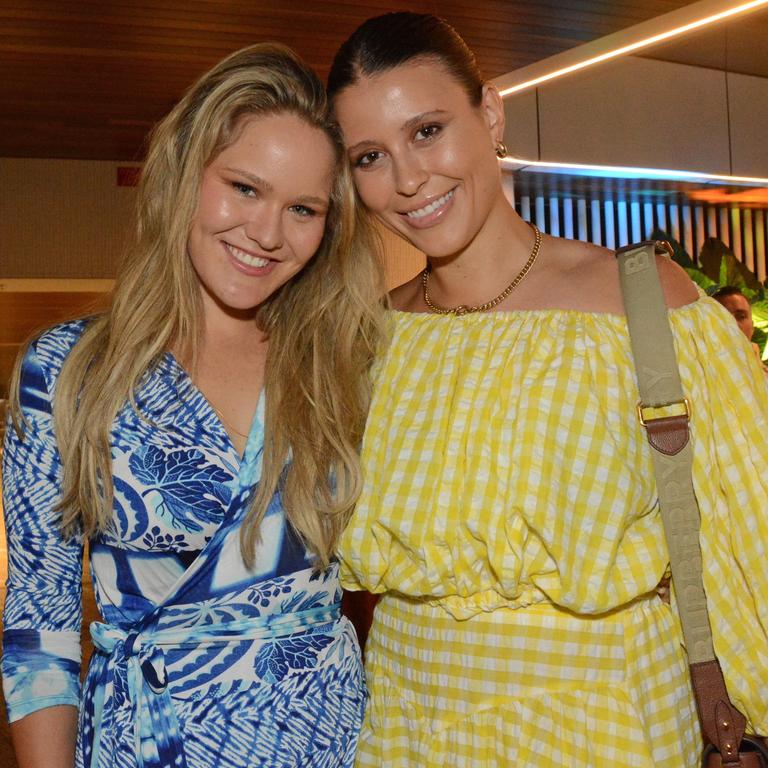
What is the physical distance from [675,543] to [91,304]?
1.16m

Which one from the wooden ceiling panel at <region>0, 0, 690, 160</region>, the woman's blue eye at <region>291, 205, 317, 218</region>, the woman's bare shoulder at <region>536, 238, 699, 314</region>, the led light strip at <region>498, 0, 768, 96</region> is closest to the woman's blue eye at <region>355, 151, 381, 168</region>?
the woman's blue eye at <region>291, 205, 317, 218</region>

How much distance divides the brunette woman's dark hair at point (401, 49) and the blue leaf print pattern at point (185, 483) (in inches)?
29.6

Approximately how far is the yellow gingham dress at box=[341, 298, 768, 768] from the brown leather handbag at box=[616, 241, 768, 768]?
0.09 feet

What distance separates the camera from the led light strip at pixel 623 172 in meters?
8.36

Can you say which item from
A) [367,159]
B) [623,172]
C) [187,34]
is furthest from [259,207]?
[623,172]

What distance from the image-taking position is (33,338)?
69.9 inches

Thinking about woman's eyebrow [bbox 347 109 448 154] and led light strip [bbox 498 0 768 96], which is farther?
led light strip [bbox 498 0 768 96]

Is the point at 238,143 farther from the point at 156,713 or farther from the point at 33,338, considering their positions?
the point at 156,713

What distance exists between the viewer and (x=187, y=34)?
6.19 meters

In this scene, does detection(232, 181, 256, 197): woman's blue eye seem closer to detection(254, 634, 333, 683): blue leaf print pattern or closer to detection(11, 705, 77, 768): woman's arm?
detection(254, 634, 333, 683): blue leaf print pattern

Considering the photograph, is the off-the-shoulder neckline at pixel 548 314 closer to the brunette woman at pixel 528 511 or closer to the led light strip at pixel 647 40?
the brunette woman at pixel 528 511

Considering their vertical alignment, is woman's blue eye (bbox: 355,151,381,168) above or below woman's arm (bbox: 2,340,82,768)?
above

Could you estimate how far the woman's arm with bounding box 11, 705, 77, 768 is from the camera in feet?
5.50

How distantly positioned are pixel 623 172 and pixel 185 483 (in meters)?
7.90
